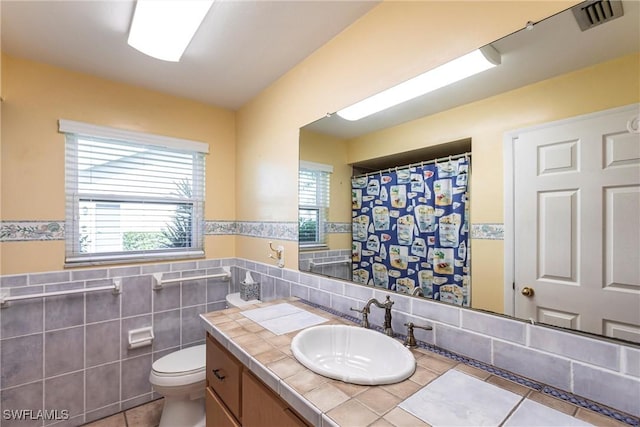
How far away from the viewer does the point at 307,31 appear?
1526 millimetres

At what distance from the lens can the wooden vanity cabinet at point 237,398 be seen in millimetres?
887

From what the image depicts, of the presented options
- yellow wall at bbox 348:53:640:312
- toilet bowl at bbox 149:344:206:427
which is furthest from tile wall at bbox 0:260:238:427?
yellow wall at bbox 348:53:640:312

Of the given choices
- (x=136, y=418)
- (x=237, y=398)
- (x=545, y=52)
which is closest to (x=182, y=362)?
(x=136, y=418)

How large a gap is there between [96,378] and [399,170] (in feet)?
7.75

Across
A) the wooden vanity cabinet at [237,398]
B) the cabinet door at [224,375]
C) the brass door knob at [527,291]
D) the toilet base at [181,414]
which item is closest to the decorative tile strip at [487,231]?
the brass door knob at [527,291]

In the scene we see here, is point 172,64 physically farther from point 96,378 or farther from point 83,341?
point 96,378

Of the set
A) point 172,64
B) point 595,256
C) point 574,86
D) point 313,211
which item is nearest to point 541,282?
point 595,256

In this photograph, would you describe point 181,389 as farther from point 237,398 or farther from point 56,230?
point 56,230

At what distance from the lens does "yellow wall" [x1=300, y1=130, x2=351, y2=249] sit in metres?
1.61

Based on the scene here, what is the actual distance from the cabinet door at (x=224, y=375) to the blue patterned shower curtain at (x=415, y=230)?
688 millimetres

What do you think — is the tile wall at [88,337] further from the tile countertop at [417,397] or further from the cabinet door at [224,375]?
the tile countertop at [417,397]

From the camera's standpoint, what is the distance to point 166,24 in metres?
1.35

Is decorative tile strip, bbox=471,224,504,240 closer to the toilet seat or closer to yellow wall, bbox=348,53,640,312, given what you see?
yellow wall, bbox=348,53,640,312

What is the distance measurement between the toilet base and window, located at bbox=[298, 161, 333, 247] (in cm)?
122
